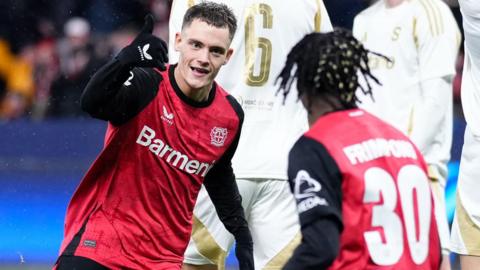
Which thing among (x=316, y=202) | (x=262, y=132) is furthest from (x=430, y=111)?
(x=316, y=202)

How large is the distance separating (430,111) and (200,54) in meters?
2.94

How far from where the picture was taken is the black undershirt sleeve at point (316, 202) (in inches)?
192

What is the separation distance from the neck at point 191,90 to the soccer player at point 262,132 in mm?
1073

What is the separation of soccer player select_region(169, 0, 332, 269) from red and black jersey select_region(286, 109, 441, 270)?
2.48 meters

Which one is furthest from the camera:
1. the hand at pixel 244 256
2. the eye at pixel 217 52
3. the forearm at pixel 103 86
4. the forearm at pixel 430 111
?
the forearm at pixel 430 111

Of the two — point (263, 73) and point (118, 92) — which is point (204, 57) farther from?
point (263, 73)

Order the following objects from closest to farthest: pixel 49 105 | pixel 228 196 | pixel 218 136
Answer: pixel 218 136
pixel 228 196
pixel 49 105

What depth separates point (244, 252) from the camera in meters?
6.78

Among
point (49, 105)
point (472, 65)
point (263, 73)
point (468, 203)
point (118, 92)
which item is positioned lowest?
point (468, 203)

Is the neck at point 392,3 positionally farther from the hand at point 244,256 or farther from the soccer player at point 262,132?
the hand at point 244,256

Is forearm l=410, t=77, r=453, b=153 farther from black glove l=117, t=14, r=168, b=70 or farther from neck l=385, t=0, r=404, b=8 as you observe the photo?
black glove l=117, t=14, r=168, b=70

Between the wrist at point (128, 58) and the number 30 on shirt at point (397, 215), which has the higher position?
the wrist at point (128, 58)

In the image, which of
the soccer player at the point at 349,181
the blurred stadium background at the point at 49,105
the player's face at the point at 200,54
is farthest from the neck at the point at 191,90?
the blurred stadium background at the point at 49,105

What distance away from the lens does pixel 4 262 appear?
457 inches
